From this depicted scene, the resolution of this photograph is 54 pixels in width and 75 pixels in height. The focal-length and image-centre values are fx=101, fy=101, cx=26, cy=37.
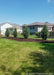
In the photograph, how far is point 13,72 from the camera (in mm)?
4527

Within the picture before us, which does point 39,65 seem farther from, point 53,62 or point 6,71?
point 6,71

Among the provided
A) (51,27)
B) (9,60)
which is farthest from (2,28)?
(9,60)

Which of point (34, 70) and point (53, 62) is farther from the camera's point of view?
point (53, 62)

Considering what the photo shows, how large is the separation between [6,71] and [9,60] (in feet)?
3.93

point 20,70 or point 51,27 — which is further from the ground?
point 51,27

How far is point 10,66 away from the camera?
200 inches

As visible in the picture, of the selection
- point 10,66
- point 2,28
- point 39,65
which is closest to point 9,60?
point 10,66

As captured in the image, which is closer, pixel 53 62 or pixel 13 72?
pixel 13 72

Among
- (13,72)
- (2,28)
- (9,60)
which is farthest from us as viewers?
(2,28)

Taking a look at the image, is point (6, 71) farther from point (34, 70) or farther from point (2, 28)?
point (2, 28)

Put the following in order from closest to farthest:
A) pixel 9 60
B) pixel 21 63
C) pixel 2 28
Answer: pixel 21 63 < pixel 9 60 < pixel 2 28

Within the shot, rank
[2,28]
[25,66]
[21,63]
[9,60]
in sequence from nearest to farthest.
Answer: [25,66] → [21,63] → [9,60] → [2,28]

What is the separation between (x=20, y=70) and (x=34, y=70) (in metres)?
0.64

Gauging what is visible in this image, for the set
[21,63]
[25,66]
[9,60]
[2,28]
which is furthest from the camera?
[2,28]
